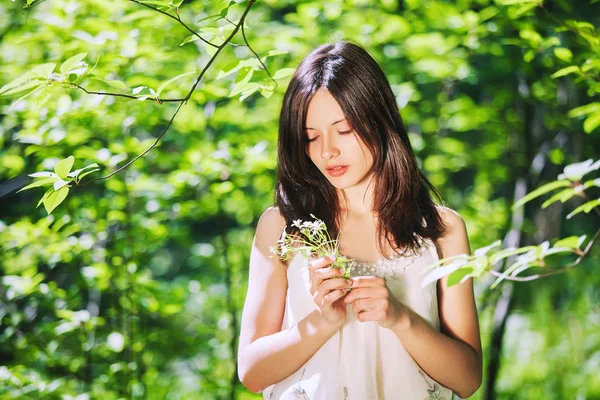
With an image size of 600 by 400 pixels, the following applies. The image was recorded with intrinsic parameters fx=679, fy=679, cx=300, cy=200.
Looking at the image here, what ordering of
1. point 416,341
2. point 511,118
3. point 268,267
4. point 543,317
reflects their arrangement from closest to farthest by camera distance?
point 416,341 → point 268,267 → point 511,118 → point 543,317

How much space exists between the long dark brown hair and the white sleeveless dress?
7cm

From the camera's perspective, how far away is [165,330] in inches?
92.3

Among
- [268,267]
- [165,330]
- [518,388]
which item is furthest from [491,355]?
[268,267]

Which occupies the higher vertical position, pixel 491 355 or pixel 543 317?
pixel 491 355

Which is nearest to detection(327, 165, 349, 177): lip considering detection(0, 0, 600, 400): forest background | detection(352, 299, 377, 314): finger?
detection(352, 299, 377, 314): finger

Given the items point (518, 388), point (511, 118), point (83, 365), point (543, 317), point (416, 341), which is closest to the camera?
point (416, 341)

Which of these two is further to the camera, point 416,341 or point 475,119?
→ point 475,119

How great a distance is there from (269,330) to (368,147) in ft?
1.33

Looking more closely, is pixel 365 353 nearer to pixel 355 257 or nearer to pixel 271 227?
pixel 355 257

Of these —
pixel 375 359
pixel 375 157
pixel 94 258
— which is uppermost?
pixel 375 157

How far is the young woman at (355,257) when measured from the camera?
4.09 feet

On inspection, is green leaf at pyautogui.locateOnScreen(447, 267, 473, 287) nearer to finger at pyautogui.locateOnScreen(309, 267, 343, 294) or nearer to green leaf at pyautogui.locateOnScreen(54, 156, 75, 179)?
finger at pyautogui.locateOnScreen(309, 267, 343, 294)

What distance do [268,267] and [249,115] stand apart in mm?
1219

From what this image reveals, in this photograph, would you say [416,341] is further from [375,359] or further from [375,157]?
[375,157]
